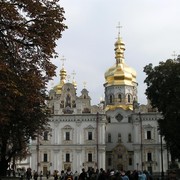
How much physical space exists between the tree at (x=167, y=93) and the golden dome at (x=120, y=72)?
150 feet

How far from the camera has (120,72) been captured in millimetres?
88688

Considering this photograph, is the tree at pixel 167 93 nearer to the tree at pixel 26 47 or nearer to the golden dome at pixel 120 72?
the tree at pixel 26 47

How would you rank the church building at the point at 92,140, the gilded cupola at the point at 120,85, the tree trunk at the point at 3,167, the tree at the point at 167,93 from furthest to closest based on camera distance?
the gilded cupola at the point at 120,85 → the church building at the point at 92,140 → the tree at the point at 167,93 → the tree trunk at the point at 3,167

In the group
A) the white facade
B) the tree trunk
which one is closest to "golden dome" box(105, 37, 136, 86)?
the white facade

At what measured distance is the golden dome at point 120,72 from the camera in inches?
3484

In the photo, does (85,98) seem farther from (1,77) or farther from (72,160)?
(1,77)

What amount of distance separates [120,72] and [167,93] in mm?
48913

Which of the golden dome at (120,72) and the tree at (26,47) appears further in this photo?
the golden dome at (120,72)

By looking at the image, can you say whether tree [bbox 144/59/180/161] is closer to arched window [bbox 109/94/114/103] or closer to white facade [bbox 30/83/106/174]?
white facade [bbox 30/83/106/174]

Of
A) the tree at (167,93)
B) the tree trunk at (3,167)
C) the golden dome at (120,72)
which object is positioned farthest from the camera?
the golden dome at (120,72)

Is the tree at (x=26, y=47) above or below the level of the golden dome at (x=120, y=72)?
below

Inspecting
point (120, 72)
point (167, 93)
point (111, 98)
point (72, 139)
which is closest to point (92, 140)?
point (72, 139)

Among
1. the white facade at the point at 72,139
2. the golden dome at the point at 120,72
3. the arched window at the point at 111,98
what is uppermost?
the golden dome at the point at 120,72

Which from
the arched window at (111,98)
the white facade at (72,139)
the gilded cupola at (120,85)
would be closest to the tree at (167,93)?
the white facade at (72,139)
